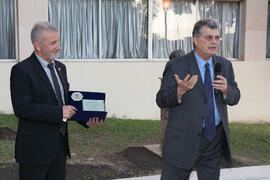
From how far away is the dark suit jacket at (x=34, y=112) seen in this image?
3.06m

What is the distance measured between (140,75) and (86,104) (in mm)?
7220

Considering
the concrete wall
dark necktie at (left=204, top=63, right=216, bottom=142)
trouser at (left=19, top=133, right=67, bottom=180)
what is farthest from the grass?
dark necktie at (left=204, top=63, right=216, bottom=142)

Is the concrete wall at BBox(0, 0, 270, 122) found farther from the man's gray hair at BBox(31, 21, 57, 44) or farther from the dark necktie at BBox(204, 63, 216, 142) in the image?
the dark necktie at BBox(204, 63, 216, 142)

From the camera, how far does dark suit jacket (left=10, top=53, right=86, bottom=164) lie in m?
3.06

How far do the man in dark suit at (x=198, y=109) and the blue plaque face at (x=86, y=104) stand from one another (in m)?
0.56

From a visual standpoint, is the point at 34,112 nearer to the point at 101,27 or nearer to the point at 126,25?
the point at 101,27

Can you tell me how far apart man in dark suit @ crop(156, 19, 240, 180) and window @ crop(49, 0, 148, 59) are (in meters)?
7.26

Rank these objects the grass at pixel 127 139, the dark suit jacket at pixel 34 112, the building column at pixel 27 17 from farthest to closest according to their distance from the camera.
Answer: the building column at pixel 27 17 → the grass at pixel 127 139 → the dark suit jacket at pixel 34 112

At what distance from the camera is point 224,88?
3.22 metres

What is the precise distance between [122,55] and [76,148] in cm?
449

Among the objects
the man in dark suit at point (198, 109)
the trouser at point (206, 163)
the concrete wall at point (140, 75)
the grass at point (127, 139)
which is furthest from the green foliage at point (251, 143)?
the man in dark suit at point (198, 109)

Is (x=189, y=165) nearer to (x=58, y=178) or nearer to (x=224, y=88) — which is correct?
(x=224, y=88)

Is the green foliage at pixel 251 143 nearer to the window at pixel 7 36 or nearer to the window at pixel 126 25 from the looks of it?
the window at pixel 126 25

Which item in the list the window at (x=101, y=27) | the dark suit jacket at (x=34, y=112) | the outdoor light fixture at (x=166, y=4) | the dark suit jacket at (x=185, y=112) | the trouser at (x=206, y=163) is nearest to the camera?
the dark suit jacket at (x=34, y=112)
